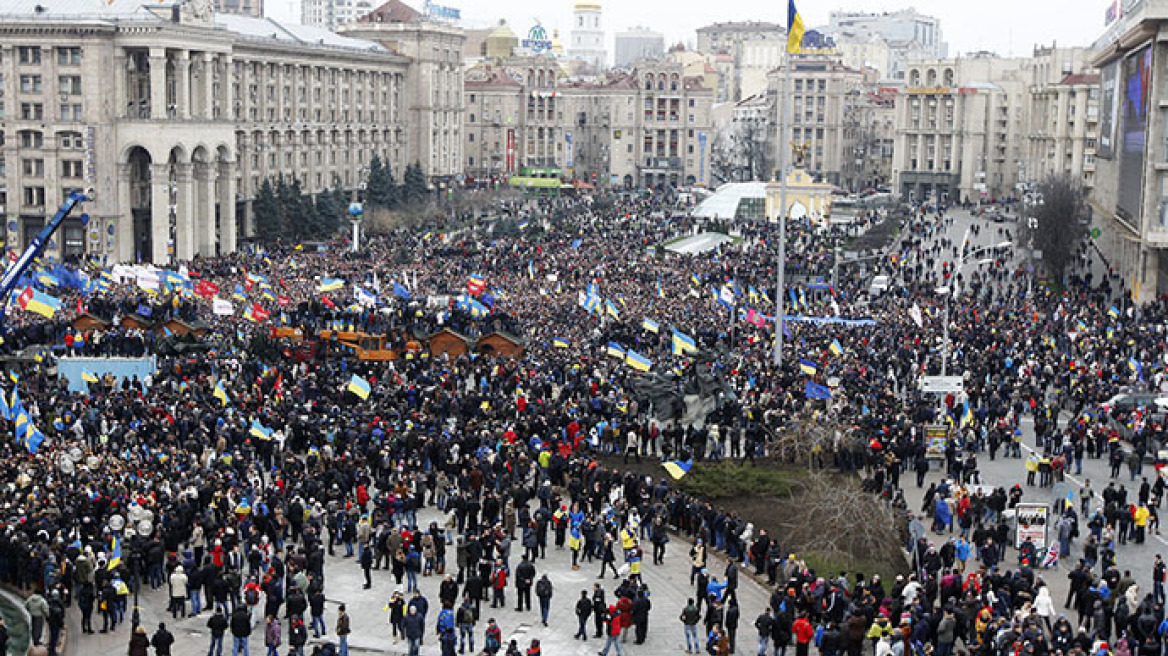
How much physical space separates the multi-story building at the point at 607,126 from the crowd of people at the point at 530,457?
8358 cm

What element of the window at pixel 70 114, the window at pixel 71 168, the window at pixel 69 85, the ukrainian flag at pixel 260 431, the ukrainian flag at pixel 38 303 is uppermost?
the window at pixel 69 85

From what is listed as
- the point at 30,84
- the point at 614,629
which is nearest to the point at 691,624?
the point at 614,629

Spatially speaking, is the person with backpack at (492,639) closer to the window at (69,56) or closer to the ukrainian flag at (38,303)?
the ukrainian flag at (38,303)

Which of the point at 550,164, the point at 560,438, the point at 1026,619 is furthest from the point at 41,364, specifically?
the point at 550,164

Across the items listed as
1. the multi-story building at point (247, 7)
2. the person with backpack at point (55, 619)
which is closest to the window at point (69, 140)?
the person with backpack at point (55, 619)

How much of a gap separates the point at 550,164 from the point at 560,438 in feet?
366

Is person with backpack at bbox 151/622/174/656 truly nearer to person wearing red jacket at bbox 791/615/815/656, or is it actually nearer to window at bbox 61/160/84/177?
person wearing red jacket at bbox 791/615/815/656

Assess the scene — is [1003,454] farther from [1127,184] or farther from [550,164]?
[550,164]

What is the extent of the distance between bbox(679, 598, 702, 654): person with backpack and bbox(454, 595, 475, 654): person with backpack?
3.08m

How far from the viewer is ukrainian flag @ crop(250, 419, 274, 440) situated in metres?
30.2

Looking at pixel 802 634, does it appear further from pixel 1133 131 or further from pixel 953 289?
pixel 1133 131

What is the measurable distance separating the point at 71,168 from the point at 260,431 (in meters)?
46.8

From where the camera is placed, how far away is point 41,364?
127 ft

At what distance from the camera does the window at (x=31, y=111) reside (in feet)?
237
